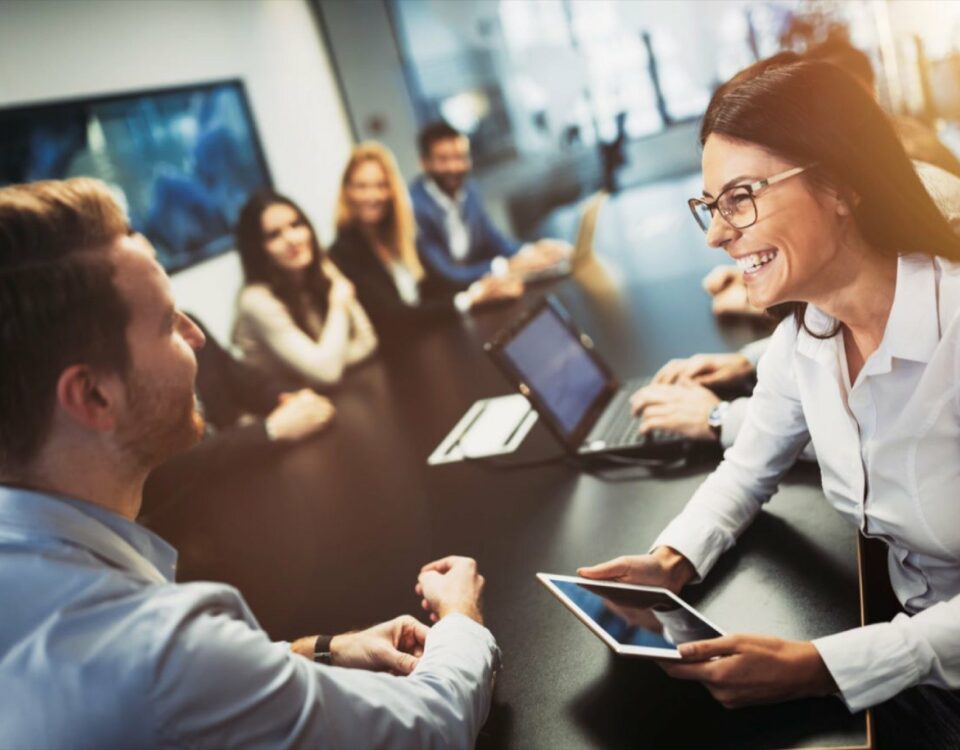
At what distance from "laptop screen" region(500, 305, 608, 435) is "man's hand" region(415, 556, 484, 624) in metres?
0.50

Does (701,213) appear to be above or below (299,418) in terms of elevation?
above

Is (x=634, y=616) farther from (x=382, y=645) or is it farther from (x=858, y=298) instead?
(x=858, y=298)

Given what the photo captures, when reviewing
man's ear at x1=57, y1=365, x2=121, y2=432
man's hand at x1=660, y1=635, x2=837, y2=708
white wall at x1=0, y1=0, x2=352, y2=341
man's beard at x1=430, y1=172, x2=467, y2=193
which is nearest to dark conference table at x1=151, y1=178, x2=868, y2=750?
man's hand at x1=660, y1=635, x2=837, y2=708

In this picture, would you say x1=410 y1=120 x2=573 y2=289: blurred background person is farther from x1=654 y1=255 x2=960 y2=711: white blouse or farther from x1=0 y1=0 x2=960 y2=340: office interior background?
x1=654 y1=255 x2=960 y2=711: white blouse

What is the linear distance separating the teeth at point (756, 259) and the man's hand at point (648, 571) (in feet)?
1.29

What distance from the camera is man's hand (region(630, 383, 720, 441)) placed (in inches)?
60.0

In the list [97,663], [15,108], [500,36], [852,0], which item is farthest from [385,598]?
[500,36]

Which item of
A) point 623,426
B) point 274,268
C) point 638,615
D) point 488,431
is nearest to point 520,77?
point 274,268

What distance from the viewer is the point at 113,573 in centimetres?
81

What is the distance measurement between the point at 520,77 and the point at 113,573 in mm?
6396

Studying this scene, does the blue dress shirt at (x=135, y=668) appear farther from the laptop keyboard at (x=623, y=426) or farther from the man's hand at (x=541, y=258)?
the man's hand at (x=541, y=258)

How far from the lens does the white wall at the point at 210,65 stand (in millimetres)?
3439

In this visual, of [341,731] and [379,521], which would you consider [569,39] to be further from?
[341,731]

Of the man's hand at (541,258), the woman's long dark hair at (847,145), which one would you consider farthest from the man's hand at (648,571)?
the man's hand at (541,258)
